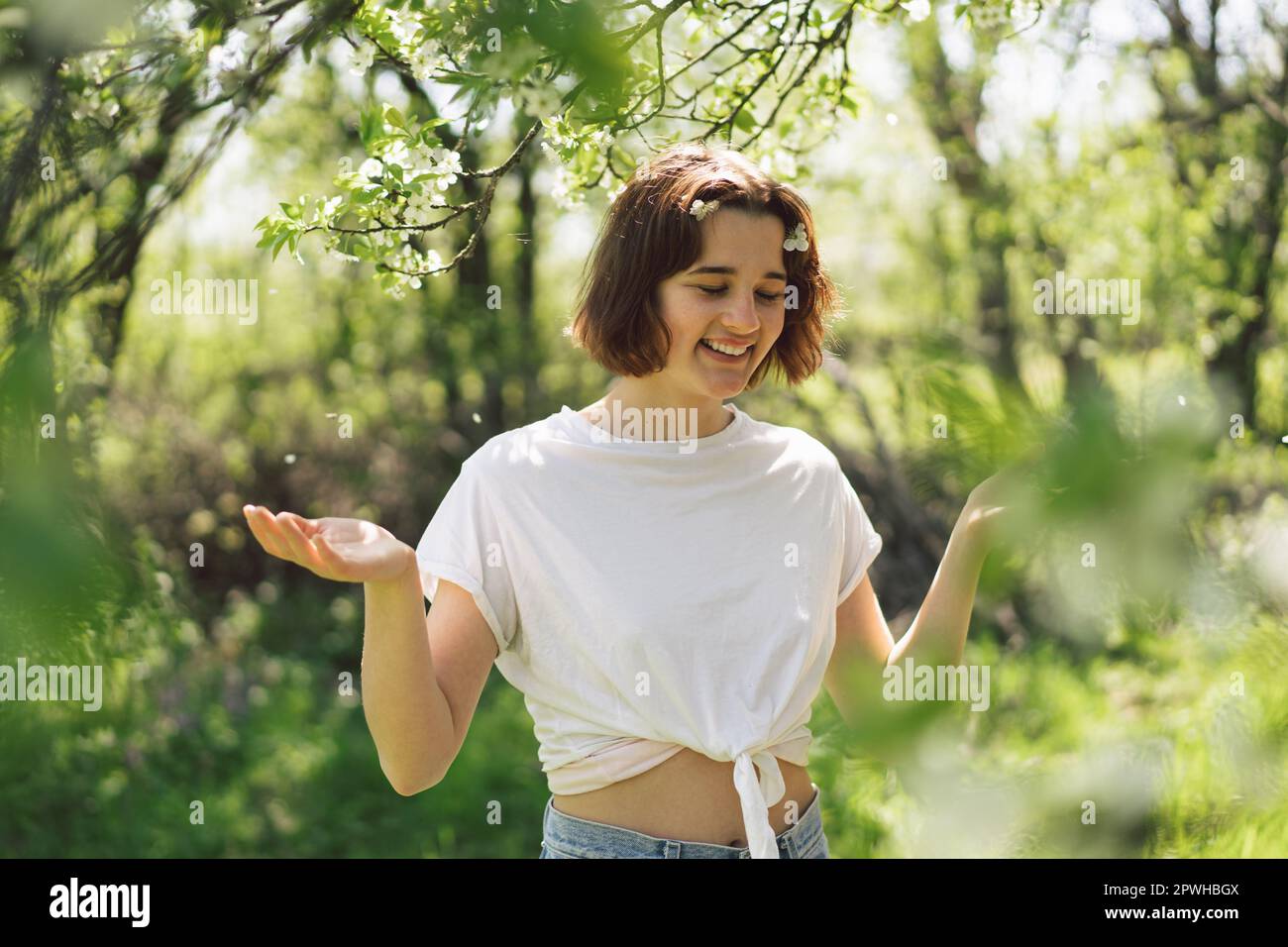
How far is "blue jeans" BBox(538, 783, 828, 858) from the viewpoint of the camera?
1237mm

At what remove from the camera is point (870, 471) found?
417 cm

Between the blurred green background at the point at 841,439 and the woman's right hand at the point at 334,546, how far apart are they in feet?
0.39

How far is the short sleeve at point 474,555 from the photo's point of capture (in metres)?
1.26

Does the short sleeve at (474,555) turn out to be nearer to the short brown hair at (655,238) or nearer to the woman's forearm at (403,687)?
the woman's forearm at (403,687)

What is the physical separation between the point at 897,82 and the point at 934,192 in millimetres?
532

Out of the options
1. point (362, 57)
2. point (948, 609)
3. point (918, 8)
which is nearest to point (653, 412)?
point (948, 609)

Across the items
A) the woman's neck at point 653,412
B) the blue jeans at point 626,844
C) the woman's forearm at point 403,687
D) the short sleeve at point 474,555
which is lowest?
the blue jeans at point 626,844

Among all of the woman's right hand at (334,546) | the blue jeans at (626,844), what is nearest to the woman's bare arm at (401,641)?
the woman's right hand at (334,546)

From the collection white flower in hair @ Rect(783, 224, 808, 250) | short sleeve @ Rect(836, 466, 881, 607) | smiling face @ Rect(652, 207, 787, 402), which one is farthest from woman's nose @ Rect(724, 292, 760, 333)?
short sleeve @ Rect(836, 466, 881, 607)

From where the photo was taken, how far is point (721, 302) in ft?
4.31

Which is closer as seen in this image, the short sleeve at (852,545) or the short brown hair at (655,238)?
the short brown hair at (655,238)

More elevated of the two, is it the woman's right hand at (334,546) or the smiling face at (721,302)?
the smiling face at (721,302)

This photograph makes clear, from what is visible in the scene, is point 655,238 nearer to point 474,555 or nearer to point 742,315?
point 742,315

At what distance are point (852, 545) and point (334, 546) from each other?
0.69 m
